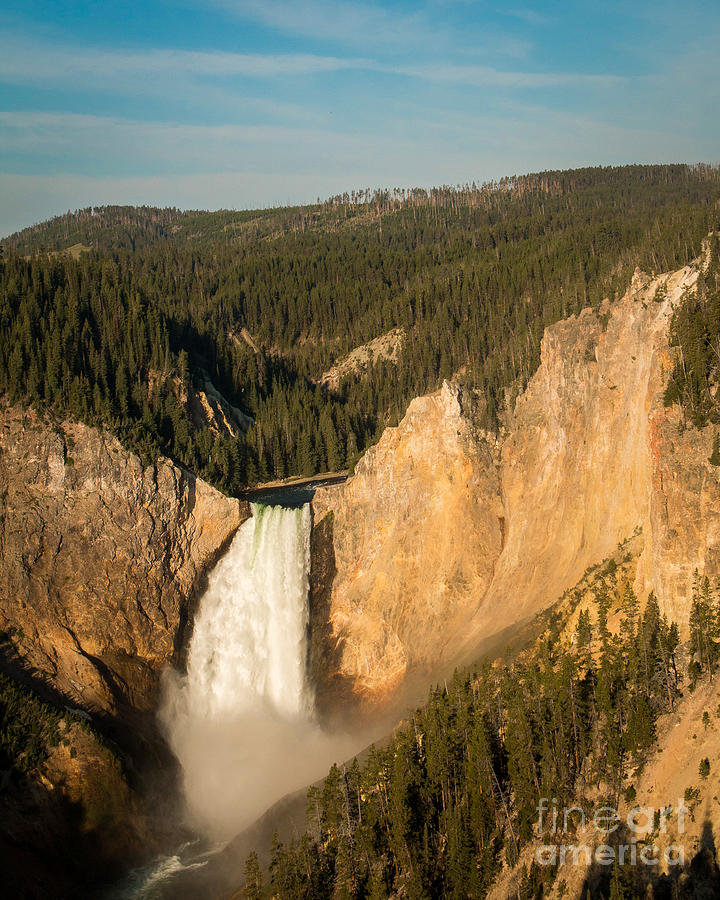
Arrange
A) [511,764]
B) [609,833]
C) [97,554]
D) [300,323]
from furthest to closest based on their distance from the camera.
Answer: [300,323], [97,554], [511,764], [609,833]

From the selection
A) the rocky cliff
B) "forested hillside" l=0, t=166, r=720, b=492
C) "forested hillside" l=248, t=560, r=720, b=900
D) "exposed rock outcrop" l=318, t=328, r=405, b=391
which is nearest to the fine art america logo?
"forested hillside" l=248, t=560, r=720, b=900

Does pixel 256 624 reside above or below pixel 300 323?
below

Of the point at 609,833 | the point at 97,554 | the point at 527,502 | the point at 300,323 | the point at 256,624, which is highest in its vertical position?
the point at 300,323

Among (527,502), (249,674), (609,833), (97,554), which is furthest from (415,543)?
(609,833)

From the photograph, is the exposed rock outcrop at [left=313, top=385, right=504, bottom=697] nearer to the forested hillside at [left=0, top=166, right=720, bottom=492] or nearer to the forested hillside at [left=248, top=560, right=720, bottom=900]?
the forested hillside at [left=0, top=166, right=720, bottom=492]

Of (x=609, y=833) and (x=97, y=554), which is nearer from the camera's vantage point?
(x=609, y=833)

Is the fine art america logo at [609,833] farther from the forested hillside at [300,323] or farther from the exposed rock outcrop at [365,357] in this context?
the exposed rock outcrop at [365,357]

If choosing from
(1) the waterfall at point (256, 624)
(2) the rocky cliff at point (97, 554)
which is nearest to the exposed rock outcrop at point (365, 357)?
(1) the waterfall at point (256, 624)

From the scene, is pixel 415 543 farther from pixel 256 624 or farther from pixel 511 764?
pixel 511 764
